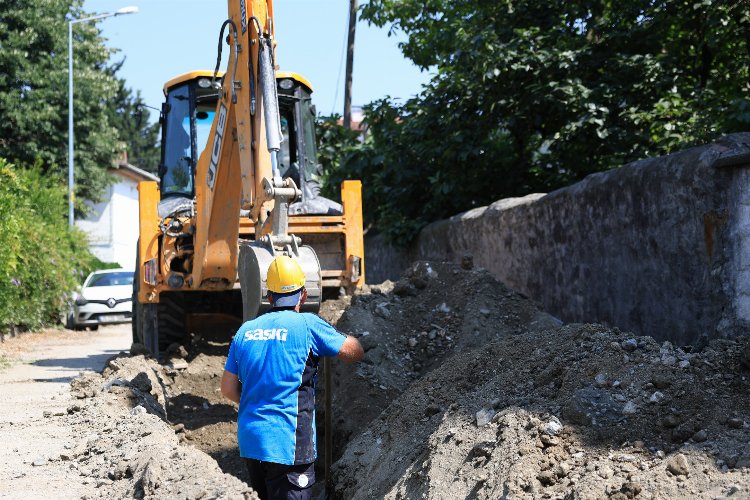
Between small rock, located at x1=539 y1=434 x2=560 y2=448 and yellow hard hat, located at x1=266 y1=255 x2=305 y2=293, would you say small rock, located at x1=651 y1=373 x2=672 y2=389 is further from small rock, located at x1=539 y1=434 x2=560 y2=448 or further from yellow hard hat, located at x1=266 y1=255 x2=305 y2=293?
yellow hard hat, located at x1=266 y1=255 x2=305 y2=293

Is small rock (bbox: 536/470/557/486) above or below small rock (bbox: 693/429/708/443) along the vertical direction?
below

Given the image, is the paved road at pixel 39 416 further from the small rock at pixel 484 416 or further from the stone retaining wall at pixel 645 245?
the stone retaining wall at pixel 645 245

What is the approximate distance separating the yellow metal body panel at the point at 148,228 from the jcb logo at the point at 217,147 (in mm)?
1347

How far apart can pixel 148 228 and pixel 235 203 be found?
5.16 ft

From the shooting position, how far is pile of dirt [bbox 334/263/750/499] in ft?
15.3

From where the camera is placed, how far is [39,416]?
8.61 metres

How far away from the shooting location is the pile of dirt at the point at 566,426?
4660 mm

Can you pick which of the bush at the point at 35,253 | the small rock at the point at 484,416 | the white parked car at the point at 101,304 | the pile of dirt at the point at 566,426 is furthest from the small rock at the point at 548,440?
the white parked car at the point at 101,304

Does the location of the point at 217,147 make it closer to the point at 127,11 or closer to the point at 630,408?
the point at 630,408

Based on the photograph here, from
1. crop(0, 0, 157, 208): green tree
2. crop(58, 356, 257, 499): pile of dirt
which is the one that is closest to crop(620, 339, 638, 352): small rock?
crop(58, 356, 257, 499): pile of dirt

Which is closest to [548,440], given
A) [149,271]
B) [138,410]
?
[138,410]

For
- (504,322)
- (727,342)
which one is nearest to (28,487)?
(727,342)

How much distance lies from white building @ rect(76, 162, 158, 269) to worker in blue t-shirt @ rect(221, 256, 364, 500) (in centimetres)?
4076

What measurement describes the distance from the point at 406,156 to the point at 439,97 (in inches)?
54.4
